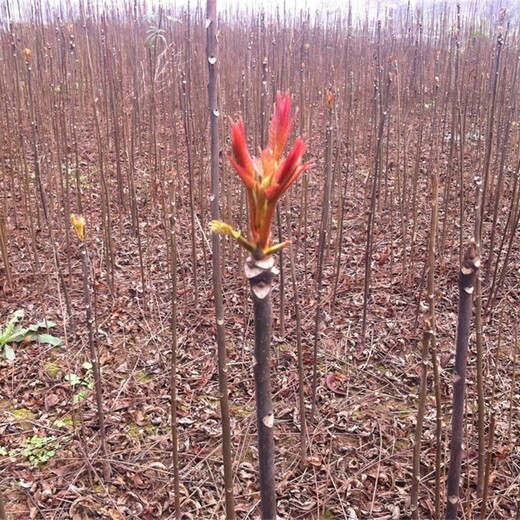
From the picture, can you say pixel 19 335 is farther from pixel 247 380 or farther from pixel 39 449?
pixel 247 380

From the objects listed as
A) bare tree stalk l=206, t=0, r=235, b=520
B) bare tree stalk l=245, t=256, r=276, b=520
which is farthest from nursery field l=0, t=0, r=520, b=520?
bare tree stalk l=245, t=256, r=276, b=520

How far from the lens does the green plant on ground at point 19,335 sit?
6.95 ft

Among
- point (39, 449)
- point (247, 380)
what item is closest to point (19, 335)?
point (39, 449)

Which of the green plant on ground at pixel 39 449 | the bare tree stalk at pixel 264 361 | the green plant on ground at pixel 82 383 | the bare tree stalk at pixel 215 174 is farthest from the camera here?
the green plant on ground at pixel 82 383

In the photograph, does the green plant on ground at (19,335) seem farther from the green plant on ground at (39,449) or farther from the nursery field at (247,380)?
the green plant on ground at (39,449)

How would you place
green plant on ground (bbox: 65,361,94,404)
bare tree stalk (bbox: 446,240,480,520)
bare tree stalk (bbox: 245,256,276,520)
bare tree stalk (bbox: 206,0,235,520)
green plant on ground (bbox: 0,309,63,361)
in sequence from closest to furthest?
bare tree stalk (bbox: 245,256,276,520)
bare tree stalk (bbox: 446,240,480,520)
bare tree stalk (bbox: 206,0,235,520)
green plant on ground (bbox: 65,361,94,404)
green plant on ground (bbox: 0,309,63,361)

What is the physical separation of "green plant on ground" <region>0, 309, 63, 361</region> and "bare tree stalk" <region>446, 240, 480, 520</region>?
1808mm

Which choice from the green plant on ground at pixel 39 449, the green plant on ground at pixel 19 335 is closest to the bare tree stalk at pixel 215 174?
the green plant on ground at pixel 39 449

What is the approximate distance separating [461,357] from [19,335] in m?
2.00

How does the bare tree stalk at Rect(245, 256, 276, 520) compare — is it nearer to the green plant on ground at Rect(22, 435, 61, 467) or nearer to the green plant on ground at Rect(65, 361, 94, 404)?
the green plant on ground at Rect(22, 435, 61, 467)

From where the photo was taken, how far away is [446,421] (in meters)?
1.75

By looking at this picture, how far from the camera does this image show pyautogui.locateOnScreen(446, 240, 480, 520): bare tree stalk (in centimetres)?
64

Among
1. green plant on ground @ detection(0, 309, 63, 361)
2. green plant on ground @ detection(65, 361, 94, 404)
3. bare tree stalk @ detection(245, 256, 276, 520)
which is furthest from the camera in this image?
green plant on ground @ detection(0, 309, 63, 361)

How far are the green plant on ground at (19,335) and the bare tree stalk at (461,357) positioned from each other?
5.93 ft
